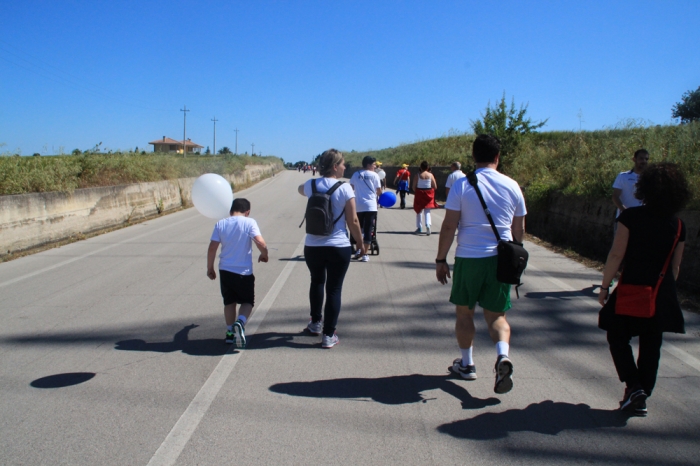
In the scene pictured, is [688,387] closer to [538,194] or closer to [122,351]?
[122,351]

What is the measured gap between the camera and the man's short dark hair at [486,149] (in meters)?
4.14

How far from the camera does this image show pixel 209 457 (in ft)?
10.6

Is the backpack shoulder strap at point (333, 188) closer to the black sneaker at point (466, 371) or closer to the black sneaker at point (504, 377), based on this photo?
the black sneaker at point (466, 371)

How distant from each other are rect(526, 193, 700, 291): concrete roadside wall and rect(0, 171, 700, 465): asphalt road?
4.70 ft

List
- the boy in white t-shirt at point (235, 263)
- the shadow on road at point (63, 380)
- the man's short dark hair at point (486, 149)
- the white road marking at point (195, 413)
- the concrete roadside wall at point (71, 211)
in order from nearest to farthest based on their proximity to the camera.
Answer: the white road marking at point (195, 413), the man's short dark hair at point (486, 149), the shadow on road at point (63, 380), the boy in white t-shirt at point (235, 263), the concrete roadside wall at point (71, 211)

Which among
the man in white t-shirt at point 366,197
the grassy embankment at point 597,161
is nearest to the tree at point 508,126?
the grassy embankment at point 597,161

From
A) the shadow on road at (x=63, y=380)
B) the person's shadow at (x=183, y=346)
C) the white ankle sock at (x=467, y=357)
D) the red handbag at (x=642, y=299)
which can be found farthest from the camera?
the person's shadow at (x=183, y=346)

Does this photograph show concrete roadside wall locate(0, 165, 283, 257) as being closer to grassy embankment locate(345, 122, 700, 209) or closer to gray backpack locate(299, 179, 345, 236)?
gray backpack locate(299, 179, 345, 236)

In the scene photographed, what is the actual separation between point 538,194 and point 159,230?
384 inches

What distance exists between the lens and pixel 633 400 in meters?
3.76

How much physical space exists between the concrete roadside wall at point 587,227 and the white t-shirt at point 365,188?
4.31 metres

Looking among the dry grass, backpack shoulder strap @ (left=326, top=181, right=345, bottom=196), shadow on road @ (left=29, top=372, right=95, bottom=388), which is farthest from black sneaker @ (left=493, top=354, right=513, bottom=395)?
the dry grass

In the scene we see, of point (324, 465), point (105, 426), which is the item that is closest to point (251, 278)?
point (105, 426)

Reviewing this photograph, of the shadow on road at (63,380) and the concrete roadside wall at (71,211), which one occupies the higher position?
the concrete roadside wall at (71,211)
